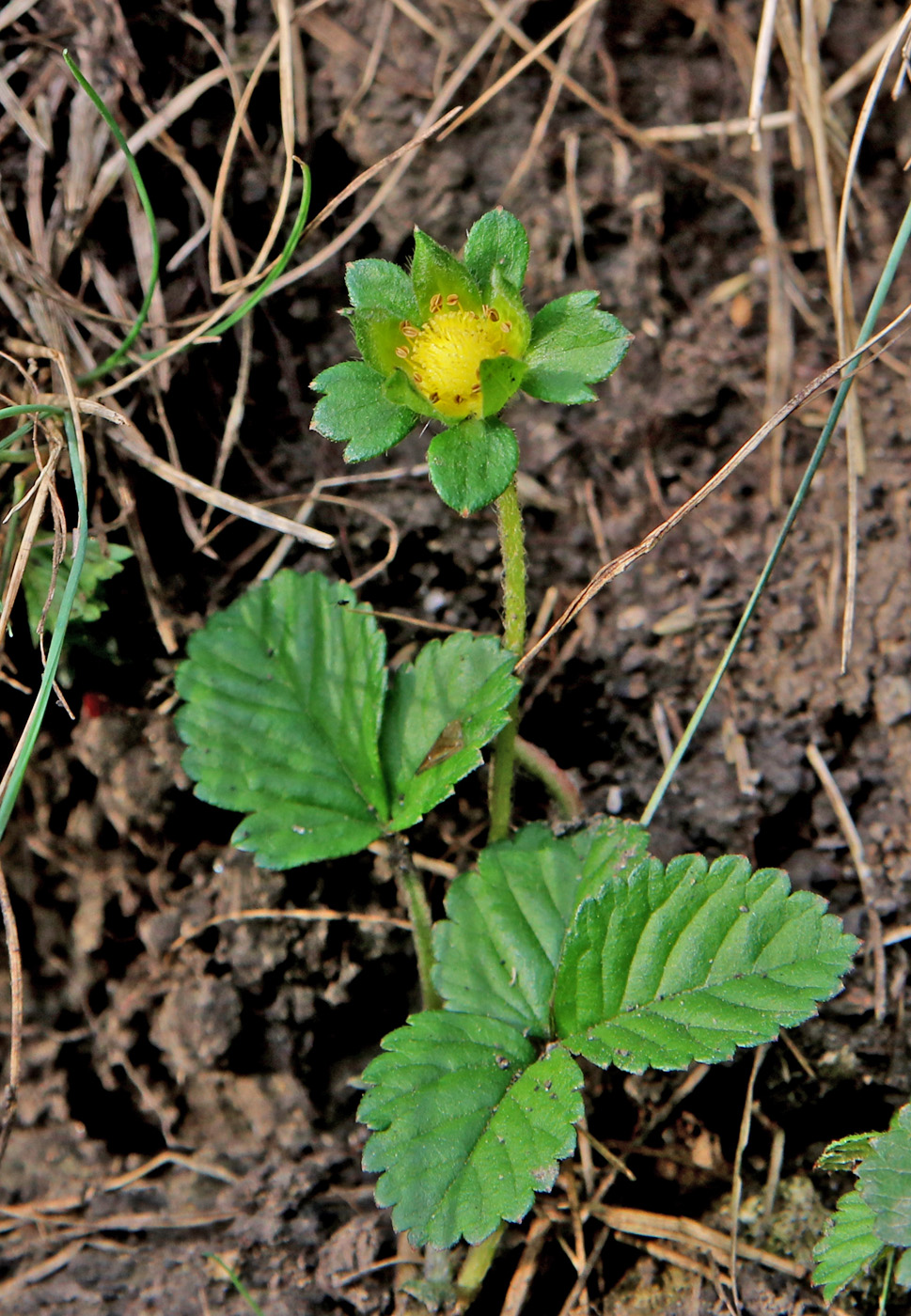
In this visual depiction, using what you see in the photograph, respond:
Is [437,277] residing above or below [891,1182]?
above

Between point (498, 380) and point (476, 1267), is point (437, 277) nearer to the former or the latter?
point (498, 380)

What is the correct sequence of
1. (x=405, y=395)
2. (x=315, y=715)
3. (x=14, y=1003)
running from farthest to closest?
(x=315, y=715) < (x=14, y=1003) < (x=405, y=395)

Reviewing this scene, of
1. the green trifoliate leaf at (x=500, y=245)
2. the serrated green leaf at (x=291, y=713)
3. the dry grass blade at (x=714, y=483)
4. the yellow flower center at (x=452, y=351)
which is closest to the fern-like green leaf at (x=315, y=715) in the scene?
the serrated green leaf at (x=291, y=713)

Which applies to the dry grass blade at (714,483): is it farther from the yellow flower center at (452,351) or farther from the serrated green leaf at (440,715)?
the yellow flower center at (452,351)

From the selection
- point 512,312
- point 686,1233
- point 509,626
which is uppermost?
point 512,312

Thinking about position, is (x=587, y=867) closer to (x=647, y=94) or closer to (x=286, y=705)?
(x=286, y=705)

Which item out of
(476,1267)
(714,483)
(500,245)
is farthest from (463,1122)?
(500,245)

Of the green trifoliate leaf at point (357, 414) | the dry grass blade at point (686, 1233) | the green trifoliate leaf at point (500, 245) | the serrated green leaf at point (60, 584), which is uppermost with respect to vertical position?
the green trifoliate leaf at point (500, 245)

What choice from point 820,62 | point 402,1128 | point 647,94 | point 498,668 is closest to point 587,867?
point 498,668
